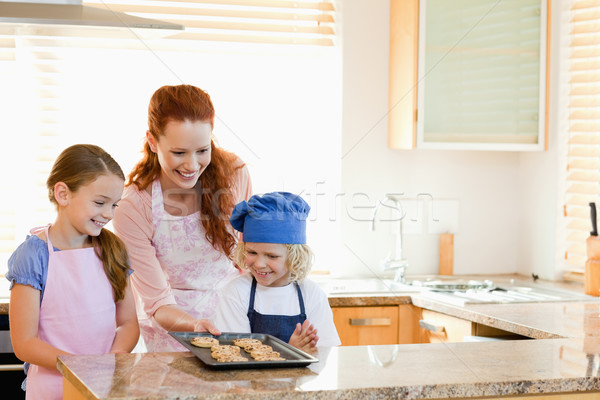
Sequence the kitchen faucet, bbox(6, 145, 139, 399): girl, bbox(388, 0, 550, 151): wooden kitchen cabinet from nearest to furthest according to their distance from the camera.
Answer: bbox(6, 145, 139, 399): girl
bbox(388, 0, 550, 151): wooden kitchen cabinet
the kitchen faucet

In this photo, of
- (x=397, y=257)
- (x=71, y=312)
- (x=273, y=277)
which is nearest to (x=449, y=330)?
(x=397, y=257)

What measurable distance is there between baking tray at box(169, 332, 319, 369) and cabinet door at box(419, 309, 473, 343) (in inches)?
45.7

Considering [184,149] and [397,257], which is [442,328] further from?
[184,149]

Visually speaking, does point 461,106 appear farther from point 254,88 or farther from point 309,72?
point 254,88

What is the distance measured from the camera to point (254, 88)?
10.7 feet

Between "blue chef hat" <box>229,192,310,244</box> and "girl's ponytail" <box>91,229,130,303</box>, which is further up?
"blue chef hat" <box>229,192,310,244</box>

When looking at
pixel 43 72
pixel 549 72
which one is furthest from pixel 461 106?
pixel 43 72

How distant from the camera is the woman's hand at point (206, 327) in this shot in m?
1.71

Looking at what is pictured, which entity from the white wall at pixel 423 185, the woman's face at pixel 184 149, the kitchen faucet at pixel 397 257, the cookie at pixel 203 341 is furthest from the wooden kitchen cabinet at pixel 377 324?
the cookie at pixel 203 341

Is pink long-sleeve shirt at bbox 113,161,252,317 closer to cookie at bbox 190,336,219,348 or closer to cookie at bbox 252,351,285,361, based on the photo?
cookie at bbox 190,336,219,348

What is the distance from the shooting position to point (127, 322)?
198 cm

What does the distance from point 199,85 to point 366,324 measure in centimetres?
121

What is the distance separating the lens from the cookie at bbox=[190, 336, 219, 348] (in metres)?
1.60

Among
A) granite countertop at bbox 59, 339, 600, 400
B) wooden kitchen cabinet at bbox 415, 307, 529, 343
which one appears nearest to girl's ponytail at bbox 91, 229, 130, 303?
granite countertop at bbox 59, 339, 600, 400
